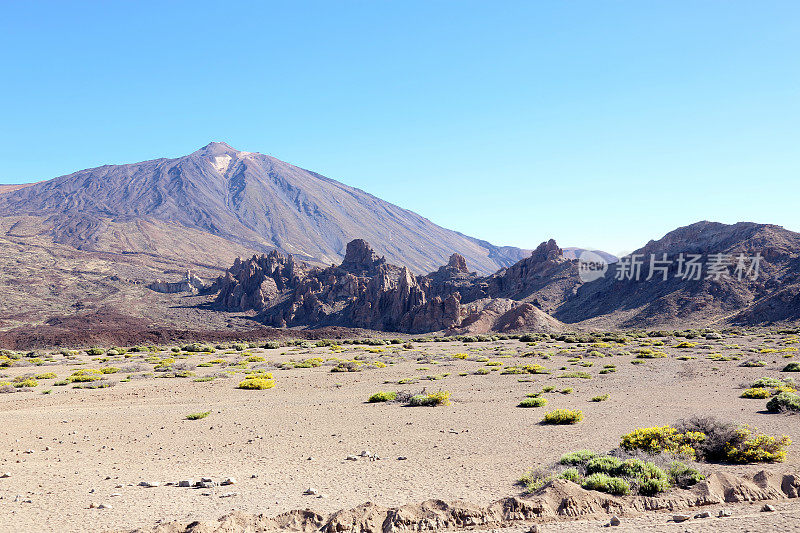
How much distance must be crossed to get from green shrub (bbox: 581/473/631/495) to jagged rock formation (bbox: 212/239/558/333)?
63.1m

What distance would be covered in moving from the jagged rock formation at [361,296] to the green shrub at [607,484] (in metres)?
63.1

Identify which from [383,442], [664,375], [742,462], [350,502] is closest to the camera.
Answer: [350,502]

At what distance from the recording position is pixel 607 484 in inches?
327

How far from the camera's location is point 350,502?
8.36 meters

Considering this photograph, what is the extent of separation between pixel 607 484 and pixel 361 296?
90.8m

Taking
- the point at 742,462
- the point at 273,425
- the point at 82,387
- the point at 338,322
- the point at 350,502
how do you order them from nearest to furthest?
the point at 350,502, the point at 742,462, the point at 273,425, the point at 82,387, the point at 338,322

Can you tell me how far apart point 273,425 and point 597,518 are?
10274 mm

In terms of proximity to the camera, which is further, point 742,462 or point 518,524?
point 742,462

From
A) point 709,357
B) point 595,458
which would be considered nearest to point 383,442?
point 595,458

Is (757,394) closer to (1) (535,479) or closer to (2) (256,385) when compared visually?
(1) (535,479)

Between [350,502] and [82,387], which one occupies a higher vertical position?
[350,502]

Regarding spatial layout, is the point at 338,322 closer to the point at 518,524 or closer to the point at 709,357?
the point at 709,357

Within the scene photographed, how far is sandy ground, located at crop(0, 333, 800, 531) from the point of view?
8422mm

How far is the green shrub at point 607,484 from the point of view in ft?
26.9
